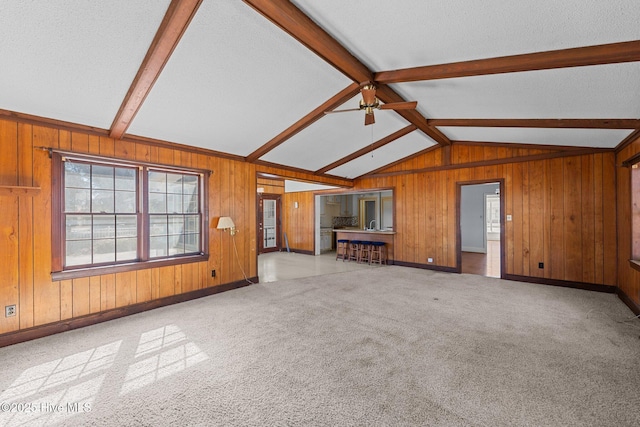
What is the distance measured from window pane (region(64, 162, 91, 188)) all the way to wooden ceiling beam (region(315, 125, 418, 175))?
451 cm

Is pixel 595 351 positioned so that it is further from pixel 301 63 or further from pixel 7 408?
pixel 7 408

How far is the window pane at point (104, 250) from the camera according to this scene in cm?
362

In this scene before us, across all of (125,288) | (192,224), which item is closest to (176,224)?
(192,224)

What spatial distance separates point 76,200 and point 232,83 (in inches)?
98.1

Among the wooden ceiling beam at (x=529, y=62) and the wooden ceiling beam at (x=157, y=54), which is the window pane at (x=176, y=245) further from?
the wooden ceiling beam at (x=529, y=62)

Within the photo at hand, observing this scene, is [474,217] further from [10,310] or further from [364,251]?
[10,310]

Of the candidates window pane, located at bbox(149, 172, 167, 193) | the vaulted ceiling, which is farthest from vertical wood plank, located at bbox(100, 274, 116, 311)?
the vaulted ceiling

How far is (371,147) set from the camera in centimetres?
588

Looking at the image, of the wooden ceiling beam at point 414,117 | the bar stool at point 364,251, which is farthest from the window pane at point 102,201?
the bar stool at point 364,251

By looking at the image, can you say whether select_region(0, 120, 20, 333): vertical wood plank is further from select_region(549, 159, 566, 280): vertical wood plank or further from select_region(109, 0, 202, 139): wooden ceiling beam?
select_region(549, 159, 566, 280): vertical wood plank

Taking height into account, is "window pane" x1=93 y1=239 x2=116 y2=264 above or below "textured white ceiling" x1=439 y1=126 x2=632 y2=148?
below

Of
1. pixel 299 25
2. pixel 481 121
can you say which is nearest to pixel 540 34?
pixel 299 25

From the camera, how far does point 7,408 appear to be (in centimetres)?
196

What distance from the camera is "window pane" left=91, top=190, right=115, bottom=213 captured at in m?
3.62
